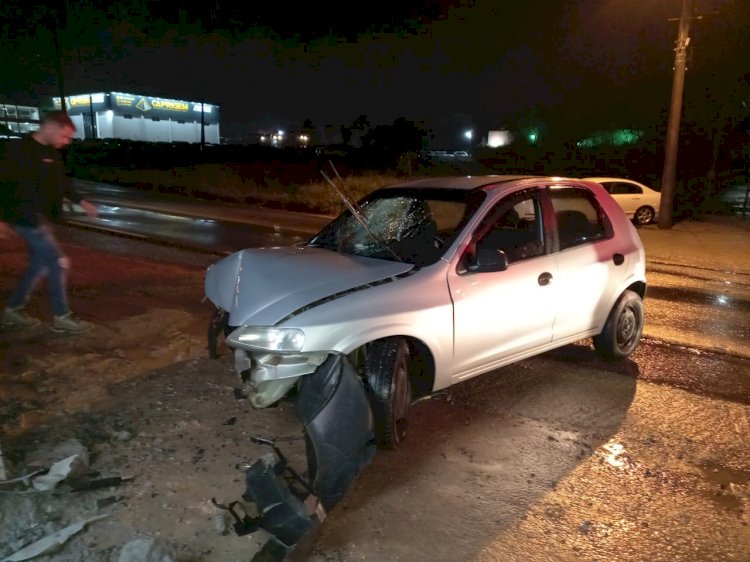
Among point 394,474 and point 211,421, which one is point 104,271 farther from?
point 394,474

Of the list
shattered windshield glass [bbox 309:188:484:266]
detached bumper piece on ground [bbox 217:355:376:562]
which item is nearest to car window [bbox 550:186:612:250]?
shattered windshield glass [bbox 309:188:484:266]

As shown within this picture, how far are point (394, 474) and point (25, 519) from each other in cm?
198

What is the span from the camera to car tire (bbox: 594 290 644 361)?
5.60 metres

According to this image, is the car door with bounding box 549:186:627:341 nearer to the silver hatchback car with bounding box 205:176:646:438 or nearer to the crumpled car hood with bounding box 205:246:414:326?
the silver hatchback car with bounding box 205:176:646:438

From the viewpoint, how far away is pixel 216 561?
2973 millimetres

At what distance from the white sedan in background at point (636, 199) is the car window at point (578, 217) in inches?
538

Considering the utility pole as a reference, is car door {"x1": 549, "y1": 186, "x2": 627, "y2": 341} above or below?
below

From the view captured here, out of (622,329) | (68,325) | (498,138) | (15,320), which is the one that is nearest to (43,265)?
(68,325)

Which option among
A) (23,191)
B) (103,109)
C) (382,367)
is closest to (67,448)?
(382,367)

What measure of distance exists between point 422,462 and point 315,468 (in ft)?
2.98

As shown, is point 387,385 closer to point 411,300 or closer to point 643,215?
point 411,300

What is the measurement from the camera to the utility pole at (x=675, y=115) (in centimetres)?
1586

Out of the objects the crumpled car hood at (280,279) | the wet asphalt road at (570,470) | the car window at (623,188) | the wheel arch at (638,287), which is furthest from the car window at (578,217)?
the car window at (623,188)

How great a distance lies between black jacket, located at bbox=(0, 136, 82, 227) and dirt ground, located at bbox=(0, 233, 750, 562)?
3.71 feet
